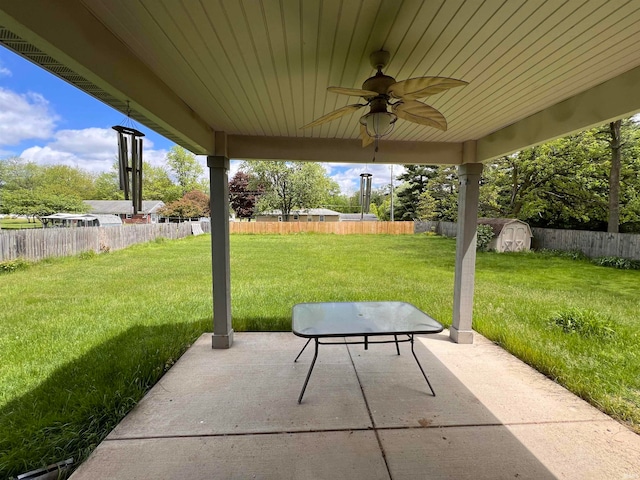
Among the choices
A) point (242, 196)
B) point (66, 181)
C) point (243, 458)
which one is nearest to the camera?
point (243, 458)

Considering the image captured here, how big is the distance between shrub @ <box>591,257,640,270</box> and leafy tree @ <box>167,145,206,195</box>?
35.4m

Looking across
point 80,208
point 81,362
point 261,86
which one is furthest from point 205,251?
point 80,208

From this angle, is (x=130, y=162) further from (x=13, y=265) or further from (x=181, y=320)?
(x=13, y=265)

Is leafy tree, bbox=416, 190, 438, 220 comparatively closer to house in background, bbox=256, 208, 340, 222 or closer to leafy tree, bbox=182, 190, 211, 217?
house in background, bbox=256, 208, 340, 222

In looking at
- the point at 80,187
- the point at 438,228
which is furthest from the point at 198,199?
the point at 438,228

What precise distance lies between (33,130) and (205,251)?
Answer: 5355 cm

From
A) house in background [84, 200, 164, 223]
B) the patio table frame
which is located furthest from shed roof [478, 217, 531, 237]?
house in background [84, 200, 164, 223]

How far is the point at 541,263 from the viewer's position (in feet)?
29.9

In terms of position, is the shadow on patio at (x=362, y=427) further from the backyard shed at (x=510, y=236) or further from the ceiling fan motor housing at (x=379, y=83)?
the backyard shed at (x=510, y=236)

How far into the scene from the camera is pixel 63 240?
8.98 metres

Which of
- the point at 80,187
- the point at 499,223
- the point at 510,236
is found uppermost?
the point at 80,187

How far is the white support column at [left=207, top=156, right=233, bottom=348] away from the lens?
10.2 feet

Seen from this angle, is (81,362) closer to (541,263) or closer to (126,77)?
(126,77)

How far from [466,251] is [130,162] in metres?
3.28
